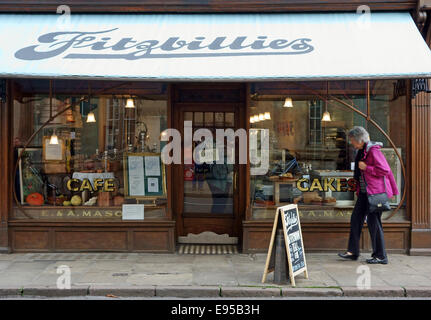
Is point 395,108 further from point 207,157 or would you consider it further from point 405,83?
point 207,157

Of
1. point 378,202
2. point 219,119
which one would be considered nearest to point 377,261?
point 378,202

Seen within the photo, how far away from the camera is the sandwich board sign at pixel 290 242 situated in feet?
20.8

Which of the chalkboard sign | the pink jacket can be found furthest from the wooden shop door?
the pink jacket

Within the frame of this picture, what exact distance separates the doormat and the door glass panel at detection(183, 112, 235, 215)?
61cm

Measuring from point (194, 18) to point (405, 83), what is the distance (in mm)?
3793

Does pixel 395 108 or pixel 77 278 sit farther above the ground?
pixel 395 108

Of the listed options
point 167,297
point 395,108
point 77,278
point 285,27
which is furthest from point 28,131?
point 395,108

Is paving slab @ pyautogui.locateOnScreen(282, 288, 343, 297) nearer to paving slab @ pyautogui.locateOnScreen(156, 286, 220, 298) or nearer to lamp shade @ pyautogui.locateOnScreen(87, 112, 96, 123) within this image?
paving slab @ pyautogui.locateOnScreen(156, 286, 220, 298)

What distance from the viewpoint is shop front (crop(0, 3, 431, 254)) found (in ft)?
26.1

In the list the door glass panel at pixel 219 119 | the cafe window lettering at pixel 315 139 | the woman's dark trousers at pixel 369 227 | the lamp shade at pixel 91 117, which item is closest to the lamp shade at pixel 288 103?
the cafe window lettering at pixel 315 139

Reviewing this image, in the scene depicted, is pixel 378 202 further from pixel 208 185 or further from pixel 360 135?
pixel 208 185

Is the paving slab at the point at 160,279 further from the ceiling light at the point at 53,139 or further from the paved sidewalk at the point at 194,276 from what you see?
the ceiling light at the point at 53,139

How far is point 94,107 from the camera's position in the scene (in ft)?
28.0
